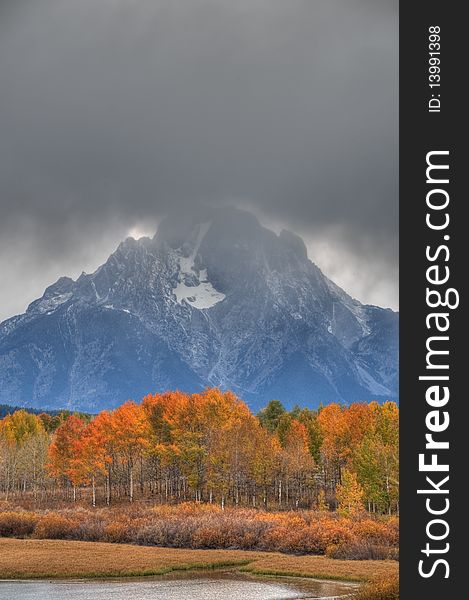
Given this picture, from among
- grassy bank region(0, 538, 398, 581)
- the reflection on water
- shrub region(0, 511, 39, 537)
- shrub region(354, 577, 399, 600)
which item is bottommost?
shrub region(0, 511, 39, 537)

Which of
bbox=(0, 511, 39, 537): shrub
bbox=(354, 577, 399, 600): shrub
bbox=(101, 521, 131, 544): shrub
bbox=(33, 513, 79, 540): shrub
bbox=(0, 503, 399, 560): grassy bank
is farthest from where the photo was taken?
bbox=(0, 511, 39, 537): shrub

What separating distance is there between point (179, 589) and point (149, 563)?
9.59 metres

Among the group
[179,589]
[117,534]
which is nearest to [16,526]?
[117,534]

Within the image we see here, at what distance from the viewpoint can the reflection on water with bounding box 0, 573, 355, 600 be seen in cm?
3272

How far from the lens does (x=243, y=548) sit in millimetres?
53375

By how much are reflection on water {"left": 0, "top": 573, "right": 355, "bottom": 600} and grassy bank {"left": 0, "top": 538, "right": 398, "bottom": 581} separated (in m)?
1.79

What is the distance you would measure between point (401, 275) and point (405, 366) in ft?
5.61

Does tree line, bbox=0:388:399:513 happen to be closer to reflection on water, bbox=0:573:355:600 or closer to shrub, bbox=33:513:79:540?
shrub, bbox=33:513:79:540

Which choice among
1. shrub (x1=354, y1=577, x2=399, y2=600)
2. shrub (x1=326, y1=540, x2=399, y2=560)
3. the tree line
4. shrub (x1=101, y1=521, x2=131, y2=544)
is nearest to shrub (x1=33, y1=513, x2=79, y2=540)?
shrub (x1=101, y1=521, x2=131, y2=544)

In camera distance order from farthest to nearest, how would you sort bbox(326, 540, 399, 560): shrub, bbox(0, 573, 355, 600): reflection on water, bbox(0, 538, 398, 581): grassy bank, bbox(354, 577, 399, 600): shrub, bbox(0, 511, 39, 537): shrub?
bbox(0, 511, 39, 537): shrub → bbox(326, 540, 399, 560): shrub → bbox(0, 538, 398, 581): grassy bank → bbox(0, 573, 355, 600): reflection on water → bbox(354, 577, 399, 600): shrub

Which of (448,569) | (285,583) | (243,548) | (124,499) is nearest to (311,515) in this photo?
(243,548)

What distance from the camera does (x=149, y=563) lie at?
144ft

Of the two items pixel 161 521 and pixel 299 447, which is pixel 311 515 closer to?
pixel 161 521

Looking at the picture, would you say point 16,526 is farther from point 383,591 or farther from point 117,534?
point 383,591
